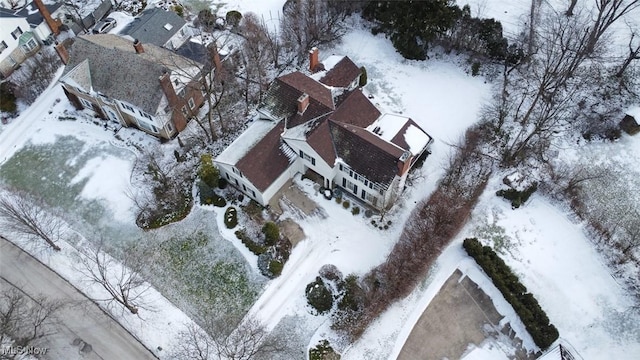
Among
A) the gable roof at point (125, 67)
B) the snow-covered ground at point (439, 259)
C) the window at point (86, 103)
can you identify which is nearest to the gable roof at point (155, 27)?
the gable roof at point (125, 67)

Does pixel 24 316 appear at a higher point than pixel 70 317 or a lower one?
lower

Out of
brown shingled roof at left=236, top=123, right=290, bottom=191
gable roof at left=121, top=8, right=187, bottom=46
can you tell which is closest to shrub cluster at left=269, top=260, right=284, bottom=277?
brown shingled roof at left=236, top=123, right=290, bottom=191

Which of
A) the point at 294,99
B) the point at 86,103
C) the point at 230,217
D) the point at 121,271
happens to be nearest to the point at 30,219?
the point at 121,271

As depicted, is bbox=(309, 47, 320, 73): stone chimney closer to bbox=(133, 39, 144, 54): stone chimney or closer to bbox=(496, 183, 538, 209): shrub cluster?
bbox=(133, 39, 144, 54): stone chimney

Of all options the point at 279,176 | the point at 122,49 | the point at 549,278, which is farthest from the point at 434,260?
the point at 122,49

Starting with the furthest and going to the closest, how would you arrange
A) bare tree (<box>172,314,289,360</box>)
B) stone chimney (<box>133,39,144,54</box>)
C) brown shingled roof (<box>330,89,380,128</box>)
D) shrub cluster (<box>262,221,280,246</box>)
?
stone chimney (<box>133,39,144,54</box>), brown shingled roof (<box>330,89,380,128</box>), shrub cluster (<box>262,221,280,246</box>), bare tree (<box>172,314,289,360</box>)

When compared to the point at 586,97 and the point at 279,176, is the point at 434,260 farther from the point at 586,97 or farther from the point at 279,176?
the point at 586,97

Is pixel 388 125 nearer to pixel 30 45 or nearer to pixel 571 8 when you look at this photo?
pixel 571 8
